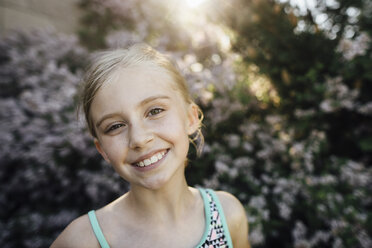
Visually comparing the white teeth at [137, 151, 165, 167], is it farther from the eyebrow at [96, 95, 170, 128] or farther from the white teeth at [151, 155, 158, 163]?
the eyebrow at [96, 95, 170, 128]

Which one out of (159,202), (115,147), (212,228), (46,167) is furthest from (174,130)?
(46,167)

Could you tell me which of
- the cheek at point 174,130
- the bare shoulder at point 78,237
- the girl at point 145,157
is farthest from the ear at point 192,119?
the bare shoulder at point 78,237

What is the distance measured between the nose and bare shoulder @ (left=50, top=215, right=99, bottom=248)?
1.42ft

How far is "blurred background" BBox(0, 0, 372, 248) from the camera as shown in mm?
1851

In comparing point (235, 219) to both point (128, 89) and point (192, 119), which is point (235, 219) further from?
point (128, 89)

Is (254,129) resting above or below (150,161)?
below

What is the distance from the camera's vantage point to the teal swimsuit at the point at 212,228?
1.01m

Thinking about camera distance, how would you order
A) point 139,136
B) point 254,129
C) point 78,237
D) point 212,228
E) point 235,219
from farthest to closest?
point 254,129 → point 235,219 → point 212,228 → point 78,237 → point 139,136

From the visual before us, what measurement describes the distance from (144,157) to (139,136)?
8 centimetres

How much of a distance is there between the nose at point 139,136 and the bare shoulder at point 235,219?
579mm

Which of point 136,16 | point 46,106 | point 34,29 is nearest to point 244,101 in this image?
point 46,106

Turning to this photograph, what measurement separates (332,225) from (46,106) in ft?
7.77

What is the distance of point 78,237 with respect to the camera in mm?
983

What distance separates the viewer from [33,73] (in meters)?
2.74
